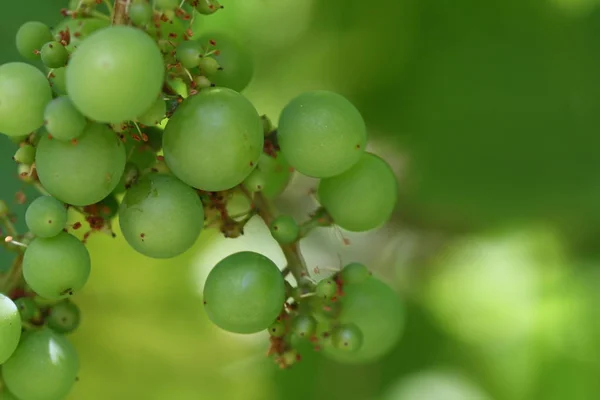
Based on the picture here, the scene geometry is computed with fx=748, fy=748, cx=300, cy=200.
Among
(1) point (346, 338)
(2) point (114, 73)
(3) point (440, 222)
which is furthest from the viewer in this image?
(3) point (440, 222)

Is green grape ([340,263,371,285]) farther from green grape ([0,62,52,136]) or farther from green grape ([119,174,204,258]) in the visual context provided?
green grape ([0,62,52,136])

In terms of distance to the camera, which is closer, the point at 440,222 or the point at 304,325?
the point at 304,325

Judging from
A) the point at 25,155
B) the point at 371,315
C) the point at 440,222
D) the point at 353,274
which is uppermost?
the point at 25,155

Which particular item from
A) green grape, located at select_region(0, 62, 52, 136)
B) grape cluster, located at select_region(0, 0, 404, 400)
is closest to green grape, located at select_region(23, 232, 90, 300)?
grape cluster, located at select_region(0, 0, 404, 400)

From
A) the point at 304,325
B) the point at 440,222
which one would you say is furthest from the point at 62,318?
the point at 440,222

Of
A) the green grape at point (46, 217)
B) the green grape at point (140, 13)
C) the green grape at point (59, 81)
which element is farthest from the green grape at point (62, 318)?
the green grape at point (140, 13)

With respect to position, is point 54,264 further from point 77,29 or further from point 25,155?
point 77,29

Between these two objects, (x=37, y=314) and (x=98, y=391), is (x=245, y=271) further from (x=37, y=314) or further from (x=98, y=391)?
(x=98, y=391)
